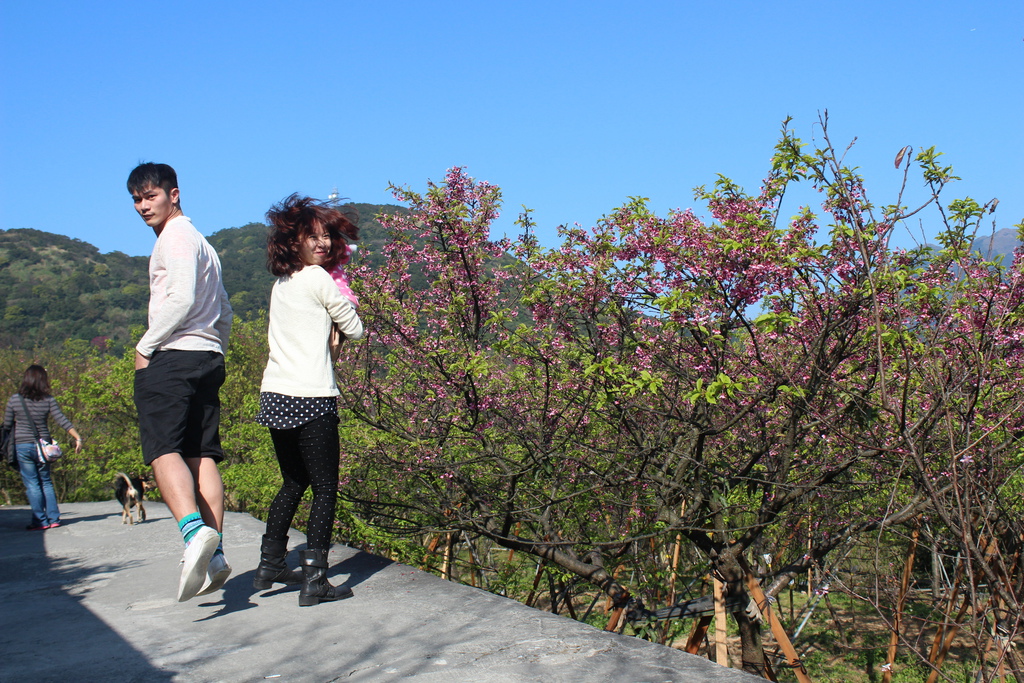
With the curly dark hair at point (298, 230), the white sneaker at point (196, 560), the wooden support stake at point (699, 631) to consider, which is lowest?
the wooden support stake at point (699, 631)

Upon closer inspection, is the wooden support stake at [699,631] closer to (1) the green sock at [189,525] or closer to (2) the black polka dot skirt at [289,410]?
(2) the black polka dot skirt at [289,410]

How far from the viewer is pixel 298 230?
357 centimetres

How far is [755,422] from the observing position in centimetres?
577

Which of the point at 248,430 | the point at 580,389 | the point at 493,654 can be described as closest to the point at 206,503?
the point at 493,654

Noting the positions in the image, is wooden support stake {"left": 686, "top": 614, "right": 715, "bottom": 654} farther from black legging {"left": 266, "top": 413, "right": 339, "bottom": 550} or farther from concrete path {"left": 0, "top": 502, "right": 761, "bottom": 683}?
black legging {"left": 266, "top": 413, "right": 339, "bottom": 550}

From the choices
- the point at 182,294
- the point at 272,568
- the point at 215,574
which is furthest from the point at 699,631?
the point at 182,294

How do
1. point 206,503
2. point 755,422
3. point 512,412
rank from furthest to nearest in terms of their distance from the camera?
1. point 512,412
2. point 755,422
3. point 206,503

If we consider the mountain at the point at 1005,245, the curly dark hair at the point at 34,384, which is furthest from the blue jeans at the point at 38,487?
the mountain at the point at 1005,245

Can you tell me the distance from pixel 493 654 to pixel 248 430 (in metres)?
9.32

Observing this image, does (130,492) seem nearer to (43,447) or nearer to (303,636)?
(43,447)

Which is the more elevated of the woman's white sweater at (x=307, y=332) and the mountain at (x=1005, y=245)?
the mountain at (x=1005, y=245)

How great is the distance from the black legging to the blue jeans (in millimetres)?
4679

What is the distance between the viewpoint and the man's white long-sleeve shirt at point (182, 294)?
3205 millimetres

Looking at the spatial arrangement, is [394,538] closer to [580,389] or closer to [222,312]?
[580,389]
